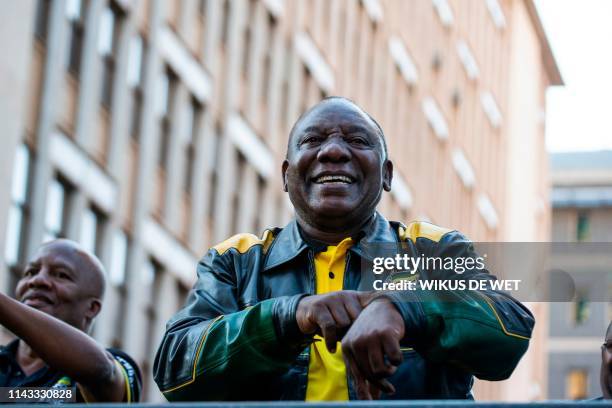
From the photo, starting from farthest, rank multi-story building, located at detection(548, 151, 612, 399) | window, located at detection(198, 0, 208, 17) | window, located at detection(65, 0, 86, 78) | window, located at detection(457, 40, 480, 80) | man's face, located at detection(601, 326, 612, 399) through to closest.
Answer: multi-story building, located at detection(548, 151, 612, 399)
window, located at detection(457, 40, 480, 80)
window, located at detection(198, 0, 208, 17)
window, located at detection(65, 0, 86, 78)
man's face, located at detection(601, 326, 612, 399)

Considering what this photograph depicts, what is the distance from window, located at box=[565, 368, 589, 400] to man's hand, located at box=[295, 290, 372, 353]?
8000 cm

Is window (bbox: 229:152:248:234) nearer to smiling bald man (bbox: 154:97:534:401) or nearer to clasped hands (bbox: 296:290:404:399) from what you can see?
smiling bald man (bbox: 154:97:534:401)

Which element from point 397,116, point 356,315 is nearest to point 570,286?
point 356,315

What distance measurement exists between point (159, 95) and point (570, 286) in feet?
90.4

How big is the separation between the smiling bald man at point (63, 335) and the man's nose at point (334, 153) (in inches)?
52.1

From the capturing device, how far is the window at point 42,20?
26.5 meters

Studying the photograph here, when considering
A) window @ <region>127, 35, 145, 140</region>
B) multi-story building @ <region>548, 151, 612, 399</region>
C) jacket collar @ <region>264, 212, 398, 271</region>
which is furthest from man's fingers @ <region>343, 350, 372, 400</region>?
multi-story building @ <region>548, 151, 612, 399</region>

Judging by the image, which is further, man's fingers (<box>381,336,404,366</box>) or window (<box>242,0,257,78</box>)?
window (<box>242,0,257,78</box>)

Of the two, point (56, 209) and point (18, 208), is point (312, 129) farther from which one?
point (56, 209)

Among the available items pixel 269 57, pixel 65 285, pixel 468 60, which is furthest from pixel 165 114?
pixel 468 60

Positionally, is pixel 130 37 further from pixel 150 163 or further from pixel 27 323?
pixel 27 323

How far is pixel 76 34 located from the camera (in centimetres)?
2802

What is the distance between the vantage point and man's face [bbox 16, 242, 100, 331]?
7320 mm

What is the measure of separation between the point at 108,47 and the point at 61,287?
22.6 meters
